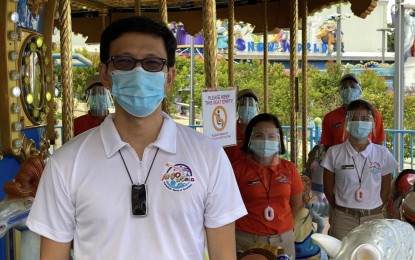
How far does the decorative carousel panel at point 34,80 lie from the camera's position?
3068mm

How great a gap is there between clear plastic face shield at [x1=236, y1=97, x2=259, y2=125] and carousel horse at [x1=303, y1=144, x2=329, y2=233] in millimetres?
676

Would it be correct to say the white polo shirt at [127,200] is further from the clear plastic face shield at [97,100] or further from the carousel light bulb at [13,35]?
the clear plastic face shield at [97,100]

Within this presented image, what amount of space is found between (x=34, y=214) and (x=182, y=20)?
6.52m

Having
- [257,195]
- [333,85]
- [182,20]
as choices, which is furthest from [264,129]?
[333,85]

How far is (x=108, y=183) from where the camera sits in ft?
5.16

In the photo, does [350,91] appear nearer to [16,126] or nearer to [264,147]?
[264,147]

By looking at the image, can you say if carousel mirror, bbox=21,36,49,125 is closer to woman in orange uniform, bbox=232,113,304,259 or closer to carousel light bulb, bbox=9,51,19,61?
carousel light bulb, bbox=9,51,19,61

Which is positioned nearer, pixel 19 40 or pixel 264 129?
pixel 19 40

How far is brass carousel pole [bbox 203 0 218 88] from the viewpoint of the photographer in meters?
3.00

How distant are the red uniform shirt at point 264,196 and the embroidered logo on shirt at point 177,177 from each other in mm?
1985

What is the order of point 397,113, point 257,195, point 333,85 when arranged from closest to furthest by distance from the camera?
point 257,195 → point 397,113 → point 333,85

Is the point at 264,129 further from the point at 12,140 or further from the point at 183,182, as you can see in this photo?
the point at 183,182

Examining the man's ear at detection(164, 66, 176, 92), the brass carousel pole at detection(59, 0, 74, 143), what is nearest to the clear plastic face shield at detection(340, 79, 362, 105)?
the brass carousel pole at detection(59, 0, 74, 143)

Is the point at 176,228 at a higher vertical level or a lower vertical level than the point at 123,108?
lower
